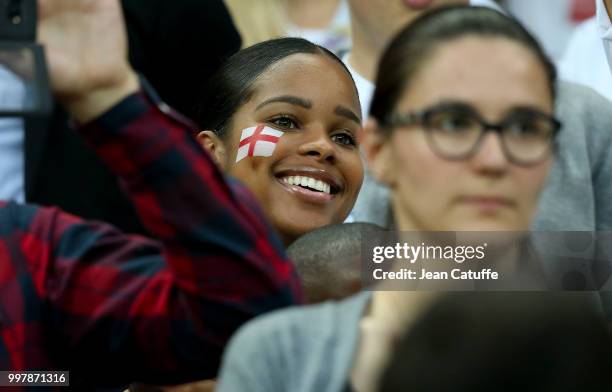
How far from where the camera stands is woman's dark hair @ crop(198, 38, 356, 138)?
11.1ft

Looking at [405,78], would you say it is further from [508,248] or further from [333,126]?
[333,126]

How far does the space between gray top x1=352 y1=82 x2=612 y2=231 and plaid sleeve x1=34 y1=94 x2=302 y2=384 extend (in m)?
0.68

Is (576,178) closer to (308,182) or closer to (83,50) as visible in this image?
(308,182)

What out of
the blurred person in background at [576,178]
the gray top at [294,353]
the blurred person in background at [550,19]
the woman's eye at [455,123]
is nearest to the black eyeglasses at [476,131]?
the woman's eye at [455,123]

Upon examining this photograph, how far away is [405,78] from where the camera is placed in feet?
7.43

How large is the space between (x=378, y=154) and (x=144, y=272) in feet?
1.46

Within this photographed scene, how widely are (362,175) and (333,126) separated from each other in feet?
0.43

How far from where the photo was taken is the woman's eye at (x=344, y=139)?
129 inches

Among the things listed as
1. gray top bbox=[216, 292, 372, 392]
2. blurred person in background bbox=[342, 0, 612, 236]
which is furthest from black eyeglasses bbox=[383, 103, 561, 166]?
blurred person in background bbox=[342, 0, 612, 236]

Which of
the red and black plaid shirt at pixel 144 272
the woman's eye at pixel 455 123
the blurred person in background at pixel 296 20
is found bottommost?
the red and black plaid shirt at pixel 144 272

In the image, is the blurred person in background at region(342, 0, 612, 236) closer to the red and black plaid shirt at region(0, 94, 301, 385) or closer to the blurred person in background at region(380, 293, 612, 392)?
the red and black plaid shirt at region(0, 94, 301, 385)

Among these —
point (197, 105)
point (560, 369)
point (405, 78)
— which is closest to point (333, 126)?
point (197, 105)

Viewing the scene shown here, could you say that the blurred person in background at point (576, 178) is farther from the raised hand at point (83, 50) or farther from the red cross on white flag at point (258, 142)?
the raised hand at point (83, 50)

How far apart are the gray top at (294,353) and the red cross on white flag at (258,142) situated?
1.15 meters
